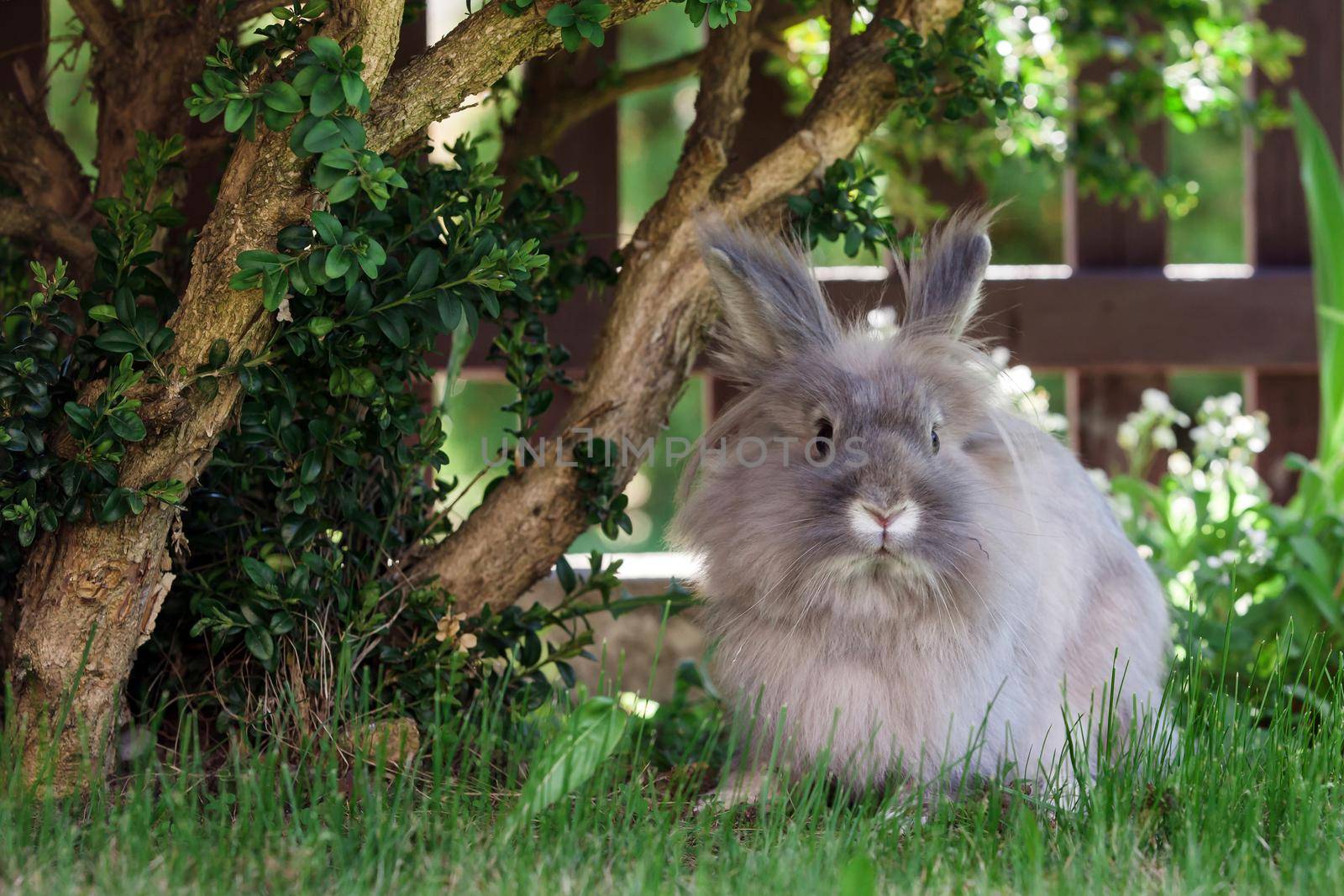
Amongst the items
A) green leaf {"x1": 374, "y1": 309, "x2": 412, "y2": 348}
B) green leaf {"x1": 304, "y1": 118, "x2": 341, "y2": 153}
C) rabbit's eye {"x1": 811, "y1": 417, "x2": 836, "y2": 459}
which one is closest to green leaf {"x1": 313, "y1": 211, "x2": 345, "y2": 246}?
green leaf {"x1": 304, "y1": 118, "x2": 341, "y2": 153}

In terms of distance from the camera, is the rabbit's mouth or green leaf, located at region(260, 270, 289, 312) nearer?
green leaf, located at region(260, 270, 289, 312)

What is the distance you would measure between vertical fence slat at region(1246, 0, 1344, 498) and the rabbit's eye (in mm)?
2564

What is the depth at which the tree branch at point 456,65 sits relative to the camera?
7.08ft

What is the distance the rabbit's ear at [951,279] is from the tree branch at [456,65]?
2.53ft

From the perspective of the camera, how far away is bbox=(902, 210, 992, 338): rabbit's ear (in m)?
2.56

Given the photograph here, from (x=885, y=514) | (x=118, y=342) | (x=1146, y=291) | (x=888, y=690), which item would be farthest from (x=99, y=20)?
(x=1146, y=291)

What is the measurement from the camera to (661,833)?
212 centimetres

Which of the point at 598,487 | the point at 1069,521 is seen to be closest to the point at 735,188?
the point at 598,487

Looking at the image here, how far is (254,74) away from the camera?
2.25 meters

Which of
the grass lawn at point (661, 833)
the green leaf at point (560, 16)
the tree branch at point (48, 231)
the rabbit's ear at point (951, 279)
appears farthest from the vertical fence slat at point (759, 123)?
the green leaf at point (560, 16)

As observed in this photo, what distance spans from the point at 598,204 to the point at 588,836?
2495mm

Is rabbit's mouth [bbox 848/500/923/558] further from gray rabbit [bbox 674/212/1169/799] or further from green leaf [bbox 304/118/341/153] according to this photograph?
green leaf [bbox 304/118/341/153]

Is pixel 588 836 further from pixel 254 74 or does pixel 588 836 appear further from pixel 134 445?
pixel 254 74

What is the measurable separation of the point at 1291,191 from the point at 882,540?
3.02 metres
